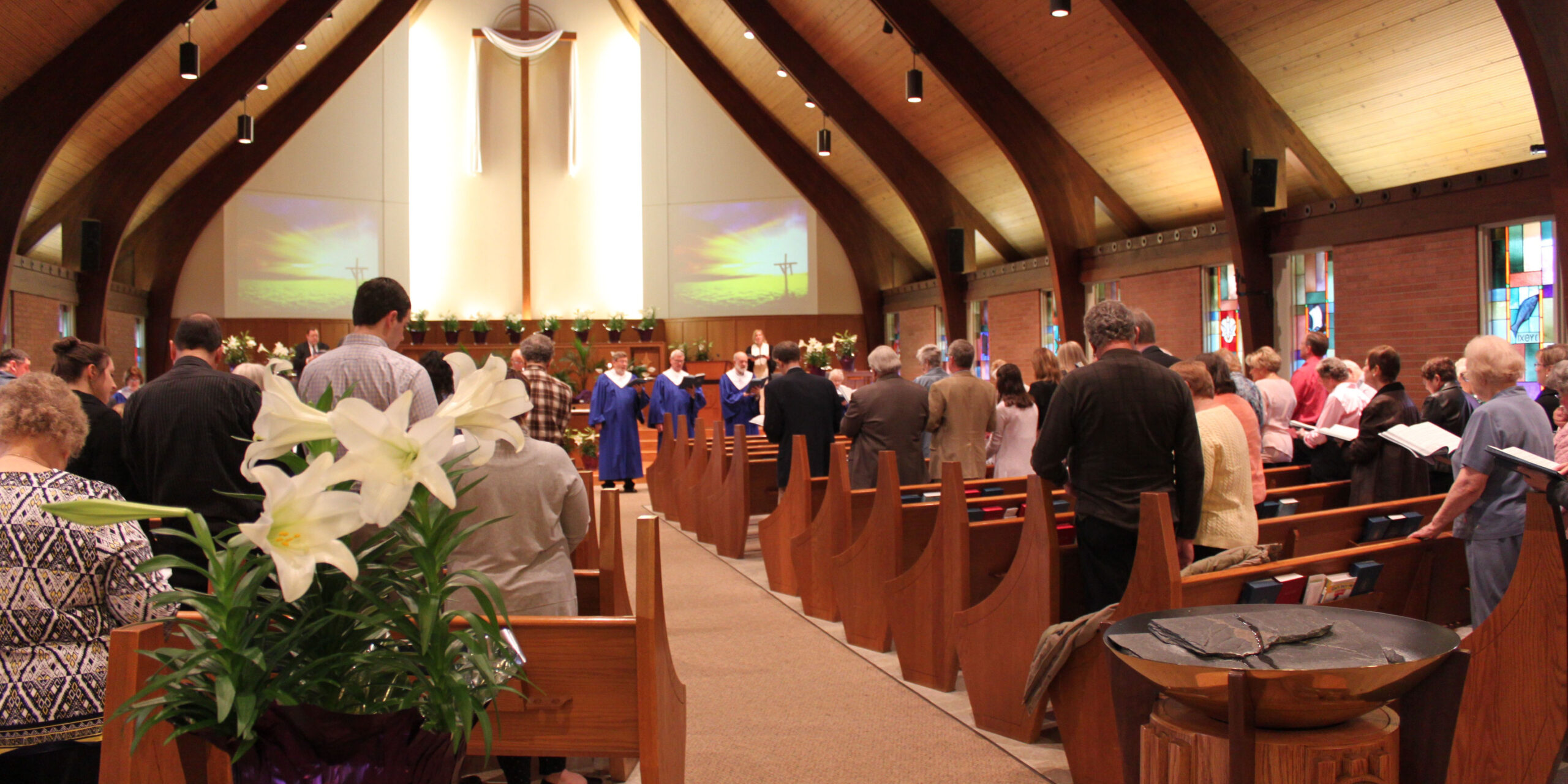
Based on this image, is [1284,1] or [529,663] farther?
[1284,1]

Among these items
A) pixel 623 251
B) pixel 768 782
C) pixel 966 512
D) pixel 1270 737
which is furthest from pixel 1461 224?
pixel 623 251

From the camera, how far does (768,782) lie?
10.3 ft

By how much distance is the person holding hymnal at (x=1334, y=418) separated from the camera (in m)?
5.39

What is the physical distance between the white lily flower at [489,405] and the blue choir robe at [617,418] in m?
9.06

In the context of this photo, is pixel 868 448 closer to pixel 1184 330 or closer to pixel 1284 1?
pixel 1284 1

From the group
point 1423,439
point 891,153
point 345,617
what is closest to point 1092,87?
point 891,153

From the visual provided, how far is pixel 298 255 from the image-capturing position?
1557cm

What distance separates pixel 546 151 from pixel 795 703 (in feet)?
48.6

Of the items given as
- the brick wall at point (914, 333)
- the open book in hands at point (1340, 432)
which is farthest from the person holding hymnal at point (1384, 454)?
the brick wall at point (914, 333)

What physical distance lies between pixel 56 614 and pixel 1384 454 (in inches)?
197

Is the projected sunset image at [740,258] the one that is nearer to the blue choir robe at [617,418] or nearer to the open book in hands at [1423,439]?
the blue choir robe at [617,418]

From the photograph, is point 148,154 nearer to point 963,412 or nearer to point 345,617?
point 963,412

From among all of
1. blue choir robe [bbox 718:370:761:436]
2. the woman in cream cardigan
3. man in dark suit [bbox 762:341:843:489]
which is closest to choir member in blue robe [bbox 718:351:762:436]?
blue choir robe [bbox 718:370:761:436]

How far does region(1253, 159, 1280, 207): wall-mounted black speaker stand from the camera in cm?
884
